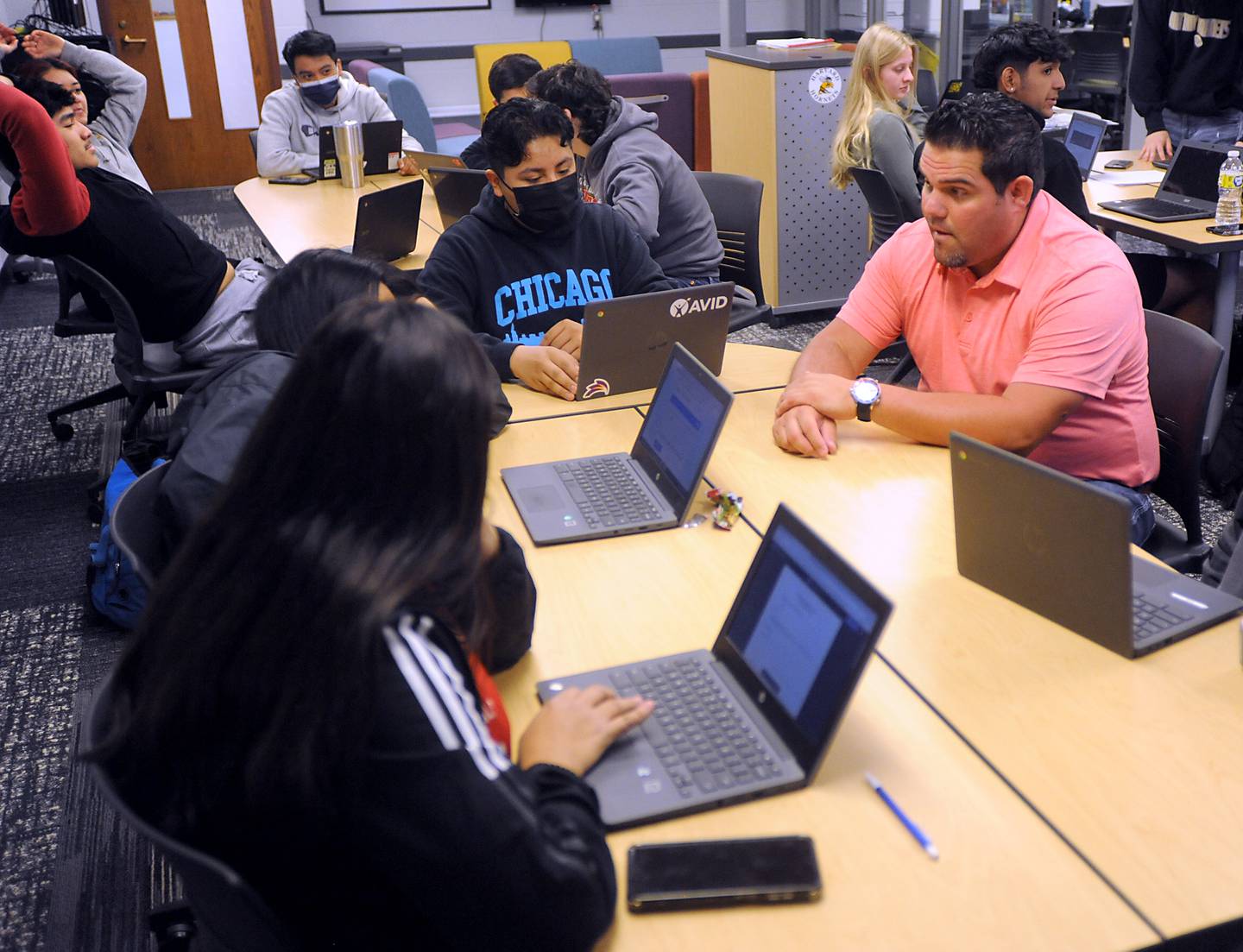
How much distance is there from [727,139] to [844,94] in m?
0.60

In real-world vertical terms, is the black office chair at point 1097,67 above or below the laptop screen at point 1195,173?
above

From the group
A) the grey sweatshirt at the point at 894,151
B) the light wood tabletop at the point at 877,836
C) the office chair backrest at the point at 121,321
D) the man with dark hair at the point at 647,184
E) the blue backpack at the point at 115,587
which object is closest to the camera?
the light wood tabletop at the point at 877,836

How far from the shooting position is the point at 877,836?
109cm

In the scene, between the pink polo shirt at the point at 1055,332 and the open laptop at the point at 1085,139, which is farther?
the open laptop at the point at 1085,139

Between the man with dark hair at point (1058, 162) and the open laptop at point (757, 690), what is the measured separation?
2.47m

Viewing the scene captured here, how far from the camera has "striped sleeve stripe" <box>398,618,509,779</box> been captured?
913 mm

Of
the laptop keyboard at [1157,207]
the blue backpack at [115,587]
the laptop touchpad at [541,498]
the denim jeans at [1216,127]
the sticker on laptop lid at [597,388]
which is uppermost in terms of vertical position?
the denim jeans at [1216,127]

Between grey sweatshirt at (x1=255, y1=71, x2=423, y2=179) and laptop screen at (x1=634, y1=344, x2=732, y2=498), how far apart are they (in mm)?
3157

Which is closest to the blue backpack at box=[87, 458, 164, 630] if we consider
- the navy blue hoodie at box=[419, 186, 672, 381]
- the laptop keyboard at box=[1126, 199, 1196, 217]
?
the navy blue hoodie at box=[419, 186, 672, 381]

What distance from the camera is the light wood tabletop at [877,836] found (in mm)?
983

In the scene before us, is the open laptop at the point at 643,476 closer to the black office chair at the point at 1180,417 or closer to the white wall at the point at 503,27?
the black office chair at the point at 1180,417

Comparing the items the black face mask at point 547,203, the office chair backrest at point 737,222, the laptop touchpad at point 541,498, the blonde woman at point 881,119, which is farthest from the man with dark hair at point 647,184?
the laptop touchpad at point 541,498

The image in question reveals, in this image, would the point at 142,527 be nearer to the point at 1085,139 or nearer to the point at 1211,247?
the point at 1211,247

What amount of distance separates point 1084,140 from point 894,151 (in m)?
0.91
